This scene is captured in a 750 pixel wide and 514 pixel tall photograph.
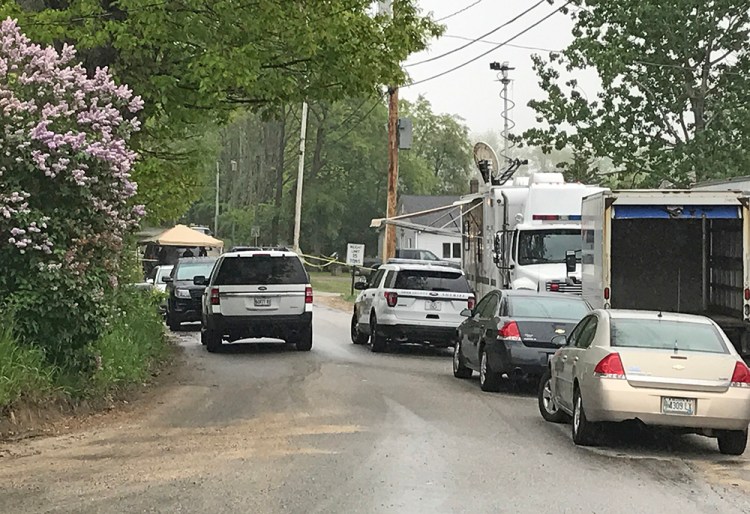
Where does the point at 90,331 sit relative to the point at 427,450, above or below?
above

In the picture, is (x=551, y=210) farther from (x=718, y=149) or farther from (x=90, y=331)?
(x=718, y=149)

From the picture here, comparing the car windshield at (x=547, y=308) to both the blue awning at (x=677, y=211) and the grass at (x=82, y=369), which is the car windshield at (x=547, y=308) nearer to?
the blue awning at (x=677, y=211)

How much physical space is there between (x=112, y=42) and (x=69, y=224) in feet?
13.9

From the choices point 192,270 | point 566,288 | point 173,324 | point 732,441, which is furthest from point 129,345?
point 192,270

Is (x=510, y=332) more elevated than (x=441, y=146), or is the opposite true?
(x=441, y=146)

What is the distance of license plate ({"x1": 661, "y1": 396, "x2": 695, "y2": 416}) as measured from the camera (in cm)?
1095

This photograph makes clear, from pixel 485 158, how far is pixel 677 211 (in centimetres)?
1126

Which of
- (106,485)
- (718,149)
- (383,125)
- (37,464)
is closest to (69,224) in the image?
(37,464)

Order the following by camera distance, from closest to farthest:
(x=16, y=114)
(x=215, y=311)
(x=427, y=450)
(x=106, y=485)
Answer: (x=106, y=485) < (x=427, y=450) < (x=16, y=114) < (x=215, y=311)

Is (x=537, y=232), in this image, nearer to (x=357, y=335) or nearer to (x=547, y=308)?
(x=357, y=335)

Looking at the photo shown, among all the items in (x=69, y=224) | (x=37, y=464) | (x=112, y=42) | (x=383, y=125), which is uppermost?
(x=383, y=125)

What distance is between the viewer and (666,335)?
1162 centimetres

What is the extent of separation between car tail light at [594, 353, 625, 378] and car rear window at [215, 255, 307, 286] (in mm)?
10866

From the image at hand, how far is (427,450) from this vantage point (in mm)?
10836
